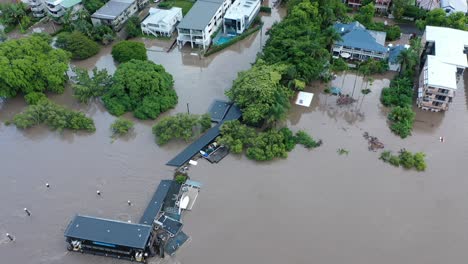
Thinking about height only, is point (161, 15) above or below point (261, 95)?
above

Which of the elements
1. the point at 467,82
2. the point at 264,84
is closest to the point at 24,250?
the point at 264,84

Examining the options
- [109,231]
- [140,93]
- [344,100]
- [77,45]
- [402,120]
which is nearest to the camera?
[109,231]

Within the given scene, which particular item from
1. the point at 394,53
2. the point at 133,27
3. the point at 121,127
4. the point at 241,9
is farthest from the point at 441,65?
the point at 133,27

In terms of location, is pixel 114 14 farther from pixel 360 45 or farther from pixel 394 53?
pixel 394 53

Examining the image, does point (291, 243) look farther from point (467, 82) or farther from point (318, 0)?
point (318, 0)

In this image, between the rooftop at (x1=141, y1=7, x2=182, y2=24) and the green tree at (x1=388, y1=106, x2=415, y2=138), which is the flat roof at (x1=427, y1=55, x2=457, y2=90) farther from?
the rooftop at (x1=141, y1=7, x2=182, y2=24)

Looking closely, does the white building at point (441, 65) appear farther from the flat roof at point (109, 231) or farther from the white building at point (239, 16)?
the flat roof at point (109, 231)

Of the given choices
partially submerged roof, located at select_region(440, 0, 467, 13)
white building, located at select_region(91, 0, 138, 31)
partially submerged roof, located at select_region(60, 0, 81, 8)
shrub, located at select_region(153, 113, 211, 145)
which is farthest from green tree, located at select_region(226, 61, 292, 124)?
partially submerged roof, located at select_region(60, 0, 81, 8)
